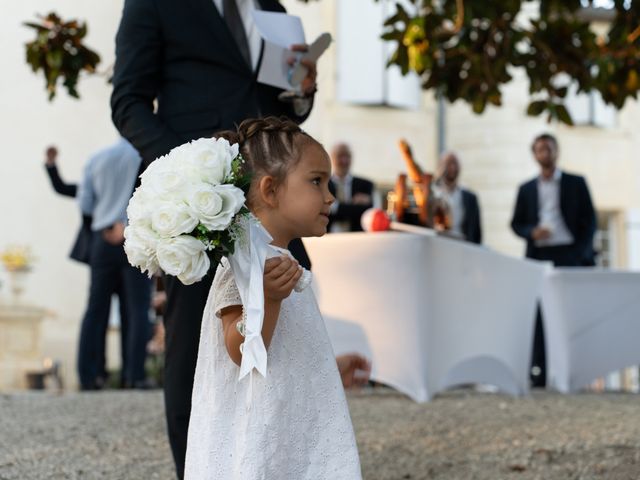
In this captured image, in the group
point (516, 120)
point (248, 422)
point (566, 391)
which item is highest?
point (516, 120)

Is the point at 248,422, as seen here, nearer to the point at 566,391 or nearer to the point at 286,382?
the point at 286,382

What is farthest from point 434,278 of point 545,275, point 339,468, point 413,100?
point 413,100

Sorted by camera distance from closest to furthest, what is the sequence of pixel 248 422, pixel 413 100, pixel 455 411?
pixel 248 422 < pixel 455 411 < pixel 413 100

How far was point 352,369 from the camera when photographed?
3461 millimetres

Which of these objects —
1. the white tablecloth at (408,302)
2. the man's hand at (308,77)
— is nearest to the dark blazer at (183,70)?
the man's hand at (308,77)

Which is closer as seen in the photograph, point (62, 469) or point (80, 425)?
point (62, 469)

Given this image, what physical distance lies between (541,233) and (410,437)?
4360mm

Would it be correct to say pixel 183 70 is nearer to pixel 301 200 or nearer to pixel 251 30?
pixel 251 30

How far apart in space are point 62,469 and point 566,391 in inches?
205

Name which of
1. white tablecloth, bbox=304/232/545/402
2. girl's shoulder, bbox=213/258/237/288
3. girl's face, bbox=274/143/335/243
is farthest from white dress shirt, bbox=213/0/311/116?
white tablecloth, bbox=304/232/545/402

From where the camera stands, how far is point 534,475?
5082 mm

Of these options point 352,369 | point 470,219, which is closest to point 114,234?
point 470,219

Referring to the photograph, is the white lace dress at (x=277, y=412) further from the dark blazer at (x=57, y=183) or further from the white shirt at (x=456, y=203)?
the white shirt at (x=456, y=203)

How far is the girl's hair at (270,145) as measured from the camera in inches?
123
